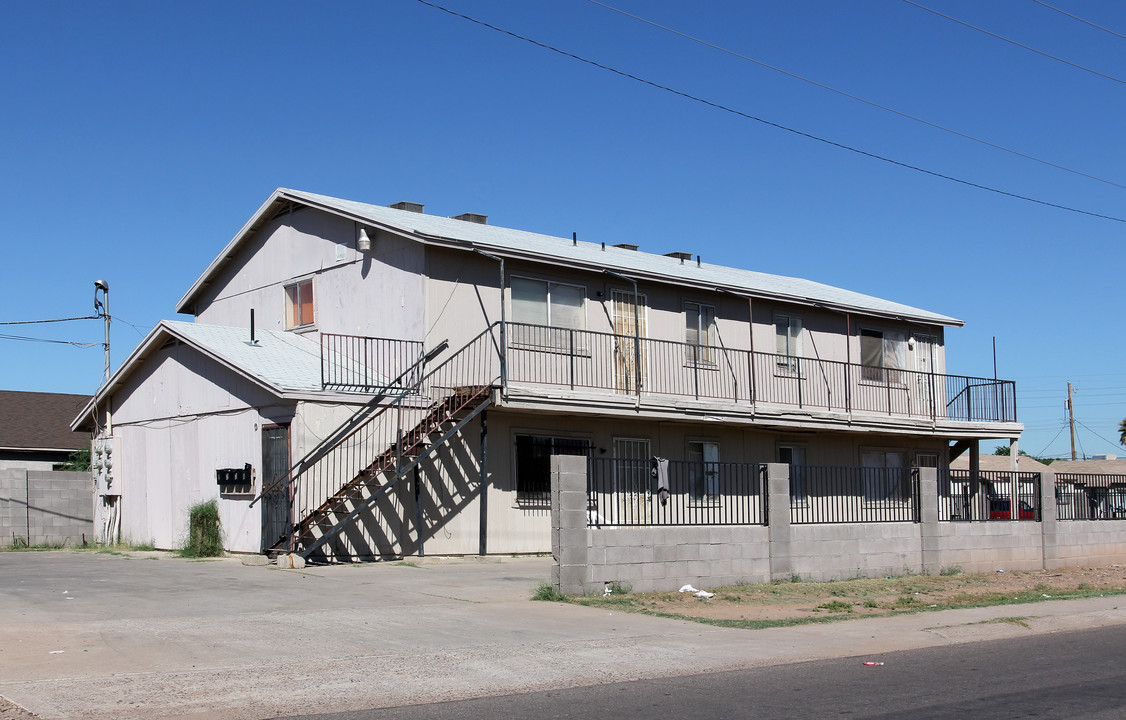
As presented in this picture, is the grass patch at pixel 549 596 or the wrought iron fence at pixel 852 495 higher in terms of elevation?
the wrought iron fence at pixel 852 495

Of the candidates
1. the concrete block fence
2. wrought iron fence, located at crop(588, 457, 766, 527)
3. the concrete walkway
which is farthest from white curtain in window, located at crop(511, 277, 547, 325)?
the concrete block fence

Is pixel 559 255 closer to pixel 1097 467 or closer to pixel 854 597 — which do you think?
pixel 854 597

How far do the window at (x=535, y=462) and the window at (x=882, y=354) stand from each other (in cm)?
1016

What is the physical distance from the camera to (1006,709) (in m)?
8.16

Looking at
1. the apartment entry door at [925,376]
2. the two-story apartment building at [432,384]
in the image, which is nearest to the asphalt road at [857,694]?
the two-story apartment building at [432,384]

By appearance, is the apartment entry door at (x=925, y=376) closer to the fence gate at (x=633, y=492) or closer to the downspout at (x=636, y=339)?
the downspout at (x=636, y=339)

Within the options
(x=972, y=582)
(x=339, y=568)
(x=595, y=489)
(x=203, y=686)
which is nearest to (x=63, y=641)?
(x=203, y=686)

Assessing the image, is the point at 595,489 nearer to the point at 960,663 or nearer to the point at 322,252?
the point at 960,663

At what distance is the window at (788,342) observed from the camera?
28.2m

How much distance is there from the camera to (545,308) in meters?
23.6

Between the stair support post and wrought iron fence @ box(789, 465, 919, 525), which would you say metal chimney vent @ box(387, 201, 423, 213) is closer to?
the stair support post

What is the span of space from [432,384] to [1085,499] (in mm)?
14108

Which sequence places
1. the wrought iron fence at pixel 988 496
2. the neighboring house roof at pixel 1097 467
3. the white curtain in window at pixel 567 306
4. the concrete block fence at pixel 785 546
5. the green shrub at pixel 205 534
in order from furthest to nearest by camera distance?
the neighboring house roof at pixel 1097 467 → the white curtain in window at pixel 567 306 → the green shrub at pixel 205 534 → the wrought iron fence at pixel 988 496 → the concrete block fence at pixel 785 546

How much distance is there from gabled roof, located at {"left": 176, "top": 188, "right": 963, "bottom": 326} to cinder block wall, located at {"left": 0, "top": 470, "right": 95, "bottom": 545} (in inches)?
219
